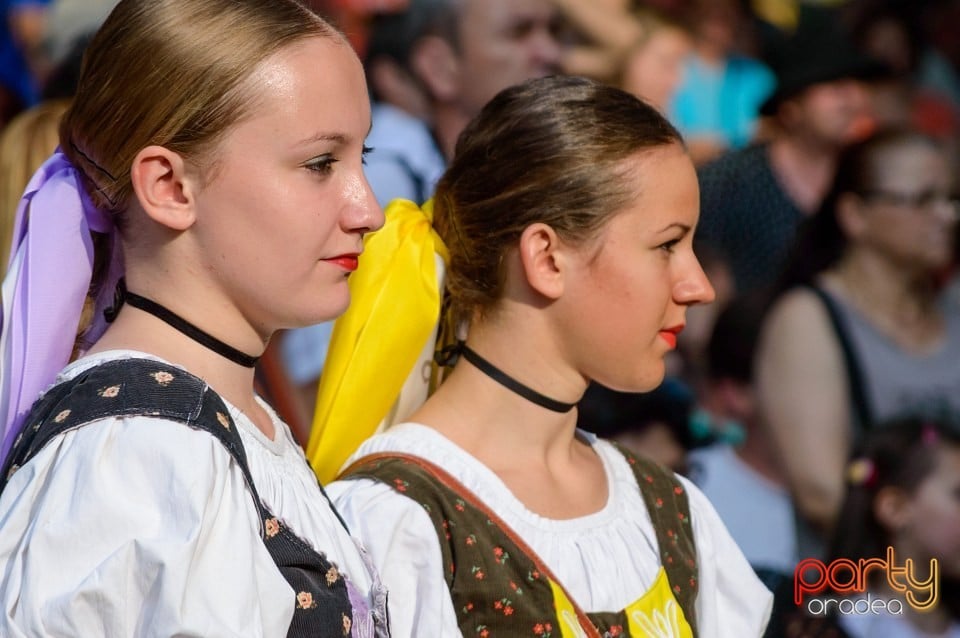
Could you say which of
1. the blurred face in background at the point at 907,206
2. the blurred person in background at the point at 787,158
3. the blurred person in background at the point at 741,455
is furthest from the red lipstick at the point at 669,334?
the blurred face in background at the point at 907,206

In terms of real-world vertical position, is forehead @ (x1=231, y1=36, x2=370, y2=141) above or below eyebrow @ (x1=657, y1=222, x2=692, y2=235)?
above

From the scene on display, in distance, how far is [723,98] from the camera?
194 inches

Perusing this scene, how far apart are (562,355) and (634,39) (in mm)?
2728

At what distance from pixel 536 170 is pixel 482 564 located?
649 millimetres

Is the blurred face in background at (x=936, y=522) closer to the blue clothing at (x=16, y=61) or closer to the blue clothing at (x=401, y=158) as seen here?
the blue clothing at (x=401, y=158)

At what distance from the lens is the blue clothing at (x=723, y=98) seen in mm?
4844

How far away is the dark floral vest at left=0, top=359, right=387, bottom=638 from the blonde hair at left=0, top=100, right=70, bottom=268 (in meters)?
1.42

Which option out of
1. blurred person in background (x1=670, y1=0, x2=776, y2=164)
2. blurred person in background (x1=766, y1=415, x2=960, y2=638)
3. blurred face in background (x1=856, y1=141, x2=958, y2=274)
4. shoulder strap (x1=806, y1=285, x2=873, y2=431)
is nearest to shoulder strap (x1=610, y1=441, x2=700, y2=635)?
blurred person in background (x1=766, y1=415, x2=960, y2=638)

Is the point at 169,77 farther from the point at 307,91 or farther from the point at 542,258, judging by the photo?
the point at 542,258

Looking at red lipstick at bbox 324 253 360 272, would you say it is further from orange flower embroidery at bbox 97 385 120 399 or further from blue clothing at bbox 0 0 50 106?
blue clothing at bbox 0 0 50 106

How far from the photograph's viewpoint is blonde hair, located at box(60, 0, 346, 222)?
163 centimetres

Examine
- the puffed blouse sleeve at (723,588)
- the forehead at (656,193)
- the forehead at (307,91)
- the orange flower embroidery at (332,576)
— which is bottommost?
the puffed blouse sleeve at (723,588)

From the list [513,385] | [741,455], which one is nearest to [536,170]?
[513,385]

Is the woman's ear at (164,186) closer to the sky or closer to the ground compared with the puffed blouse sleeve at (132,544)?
closer to the sky
